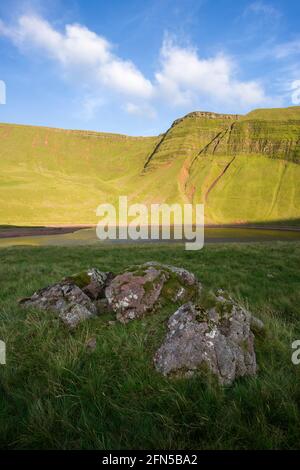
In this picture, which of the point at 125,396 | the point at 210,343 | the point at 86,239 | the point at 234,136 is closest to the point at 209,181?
the point at 234,136

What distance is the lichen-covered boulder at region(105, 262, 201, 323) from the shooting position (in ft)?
19.0

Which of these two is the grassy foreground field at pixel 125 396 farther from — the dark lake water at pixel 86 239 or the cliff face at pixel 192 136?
the cliff face at pixel 192 136

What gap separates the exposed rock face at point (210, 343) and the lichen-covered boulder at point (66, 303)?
1911 mm

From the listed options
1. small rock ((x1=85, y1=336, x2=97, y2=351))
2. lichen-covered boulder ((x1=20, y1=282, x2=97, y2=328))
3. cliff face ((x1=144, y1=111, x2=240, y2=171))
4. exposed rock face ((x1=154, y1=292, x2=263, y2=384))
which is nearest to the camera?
exposed rock face ((x1=154, y1=292, x2=263, y2=384))

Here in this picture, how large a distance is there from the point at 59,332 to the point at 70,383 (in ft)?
4.10

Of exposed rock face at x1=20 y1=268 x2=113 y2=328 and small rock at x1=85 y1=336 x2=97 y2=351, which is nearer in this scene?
small rock at x1=85 y1=336 x2=97 y2=351

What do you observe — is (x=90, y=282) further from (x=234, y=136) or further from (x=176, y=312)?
(x=234, y=136)

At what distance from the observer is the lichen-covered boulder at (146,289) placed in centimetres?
579

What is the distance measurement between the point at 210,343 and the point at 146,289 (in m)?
2.31

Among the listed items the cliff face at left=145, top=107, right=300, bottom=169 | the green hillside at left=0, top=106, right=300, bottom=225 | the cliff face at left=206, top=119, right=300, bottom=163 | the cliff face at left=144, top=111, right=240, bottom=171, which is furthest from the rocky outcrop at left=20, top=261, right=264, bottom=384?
the cliff face at left=144, top=111, right=240, bottom=171

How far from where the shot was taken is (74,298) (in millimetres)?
5992

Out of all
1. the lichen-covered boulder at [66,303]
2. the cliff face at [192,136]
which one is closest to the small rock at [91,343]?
the lichen-covered boulder at [66,303]

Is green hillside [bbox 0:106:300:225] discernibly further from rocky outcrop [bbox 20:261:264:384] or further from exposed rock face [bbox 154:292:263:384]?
exposed rock face [bbox 154:292:263:384]

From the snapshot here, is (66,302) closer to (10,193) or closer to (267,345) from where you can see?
(267,345)
